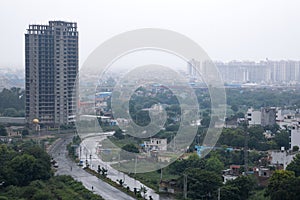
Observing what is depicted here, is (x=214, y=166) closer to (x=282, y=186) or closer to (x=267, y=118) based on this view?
(x=282, y=186)

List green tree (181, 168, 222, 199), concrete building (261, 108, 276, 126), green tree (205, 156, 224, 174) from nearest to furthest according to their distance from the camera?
green tree (181, 168, 222, 199) → green tree (205, 156, 224, 174) → concrete building (261, 108, 276, 126)

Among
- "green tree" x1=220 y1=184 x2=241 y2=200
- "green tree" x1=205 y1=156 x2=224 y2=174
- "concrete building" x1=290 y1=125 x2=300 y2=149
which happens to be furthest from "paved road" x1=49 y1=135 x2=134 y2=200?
"concrete building" x1=290 y1=125 x2=300 y2=149

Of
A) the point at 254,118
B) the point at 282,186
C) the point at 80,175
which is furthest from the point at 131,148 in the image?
the point at 254,118

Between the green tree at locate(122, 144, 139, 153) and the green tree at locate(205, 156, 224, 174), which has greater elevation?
the green tree at locate(122, 144, 139, 153)

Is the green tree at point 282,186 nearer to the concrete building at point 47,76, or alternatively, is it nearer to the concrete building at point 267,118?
the concrete building at point 267,118

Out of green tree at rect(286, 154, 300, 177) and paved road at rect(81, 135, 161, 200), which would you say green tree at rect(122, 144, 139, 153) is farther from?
green tree at rect(286, 154, 300, 177)

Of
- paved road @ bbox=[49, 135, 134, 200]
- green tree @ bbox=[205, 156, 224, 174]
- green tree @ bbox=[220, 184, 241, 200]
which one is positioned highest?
green tree @ bbox=[205, 156, 224, 174]

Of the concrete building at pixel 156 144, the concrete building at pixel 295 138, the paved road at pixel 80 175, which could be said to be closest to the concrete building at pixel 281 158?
the concrete building at pixel 295 138
